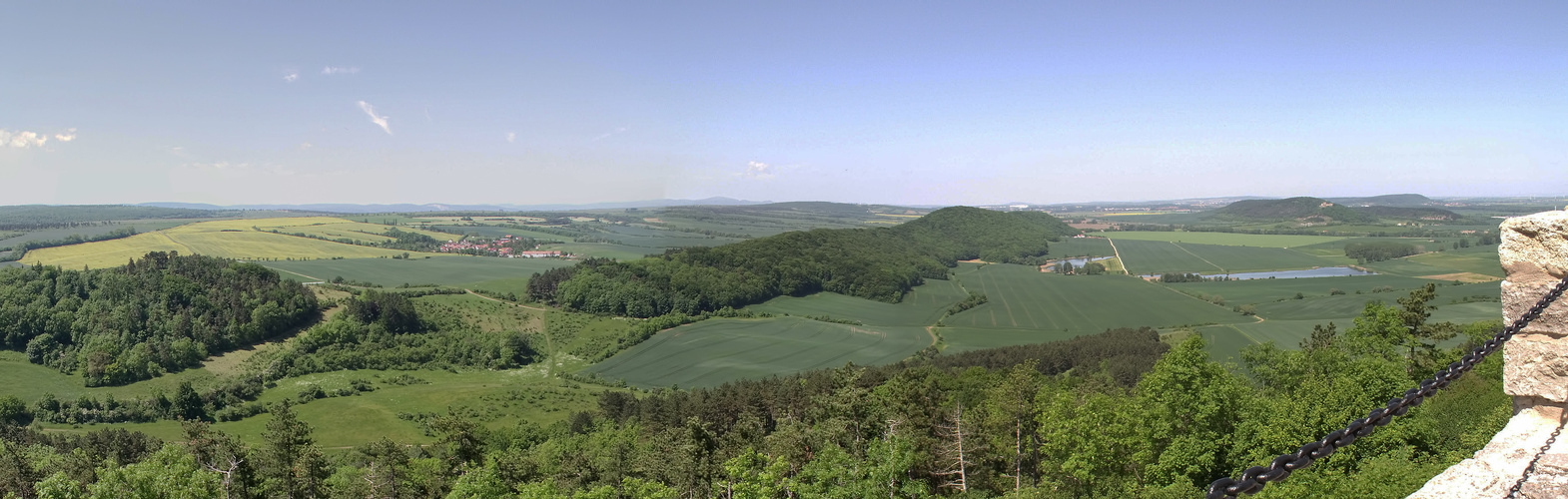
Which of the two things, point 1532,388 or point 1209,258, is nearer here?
point 1532,388

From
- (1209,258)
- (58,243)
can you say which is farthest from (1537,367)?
(58,243)

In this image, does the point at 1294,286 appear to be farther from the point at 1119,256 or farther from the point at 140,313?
the point at 140,313

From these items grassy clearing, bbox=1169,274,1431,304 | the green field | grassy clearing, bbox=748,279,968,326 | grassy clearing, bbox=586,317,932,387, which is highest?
grassy clearing, bbox=1169,274,1431,304

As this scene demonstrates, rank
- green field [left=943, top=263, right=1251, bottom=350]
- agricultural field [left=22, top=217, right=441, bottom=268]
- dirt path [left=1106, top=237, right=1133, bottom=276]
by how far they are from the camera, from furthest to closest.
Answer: dirt path [left=1106, top=237, right=1133, bottom=276]
agricultural field [left=22, top=217, right=441, bottom=268]
green field [left=943, top=263, right=1251, bottom=350]

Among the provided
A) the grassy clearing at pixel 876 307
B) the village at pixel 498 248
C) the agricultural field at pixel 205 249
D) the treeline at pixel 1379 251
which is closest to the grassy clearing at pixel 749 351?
the grassy clearing at pixel 876 307

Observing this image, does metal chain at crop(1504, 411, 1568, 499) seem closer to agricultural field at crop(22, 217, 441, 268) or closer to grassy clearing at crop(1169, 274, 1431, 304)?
grassy clearing at crop(1169, 274, 1431, 304)

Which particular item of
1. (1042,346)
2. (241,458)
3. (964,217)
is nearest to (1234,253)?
(964,217)

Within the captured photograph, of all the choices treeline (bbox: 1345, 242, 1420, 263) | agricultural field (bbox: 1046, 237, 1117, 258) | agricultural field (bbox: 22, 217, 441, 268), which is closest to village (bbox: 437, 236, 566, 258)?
agricultural field (bbox: 22, 217, 441, 268)
